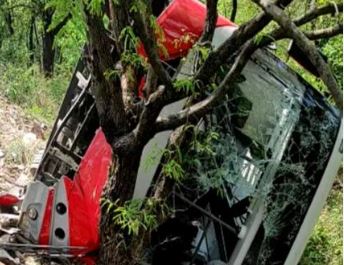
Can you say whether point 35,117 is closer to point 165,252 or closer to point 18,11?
point 165,252

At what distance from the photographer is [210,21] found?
3.53 m

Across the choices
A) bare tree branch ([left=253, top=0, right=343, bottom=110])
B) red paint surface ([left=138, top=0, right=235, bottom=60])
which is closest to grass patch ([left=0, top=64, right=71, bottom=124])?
red paint surface ([left=138, top=0, right=235, bottom=60])

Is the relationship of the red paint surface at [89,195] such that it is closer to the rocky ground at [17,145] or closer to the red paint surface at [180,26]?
the red paint surface at [180,26]

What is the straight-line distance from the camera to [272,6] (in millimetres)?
2729

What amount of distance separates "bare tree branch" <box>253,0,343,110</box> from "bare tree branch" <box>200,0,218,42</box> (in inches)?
26.0

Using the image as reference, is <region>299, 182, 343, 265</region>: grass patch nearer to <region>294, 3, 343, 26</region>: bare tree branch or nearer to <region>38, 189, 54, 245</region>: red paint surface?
<region>38, 189, 54, 245</region>: red paint surface

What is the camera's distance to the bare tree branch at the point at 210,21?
3.44 metres

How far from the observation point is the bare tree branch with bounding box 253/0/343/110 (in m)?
2.49

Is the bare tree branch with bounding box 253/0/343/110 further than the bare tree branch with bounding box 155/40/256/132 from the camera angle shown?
No

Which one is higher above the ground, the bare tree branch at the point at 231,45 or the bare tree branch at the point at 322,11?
the bare tree branch at the point at 322,11

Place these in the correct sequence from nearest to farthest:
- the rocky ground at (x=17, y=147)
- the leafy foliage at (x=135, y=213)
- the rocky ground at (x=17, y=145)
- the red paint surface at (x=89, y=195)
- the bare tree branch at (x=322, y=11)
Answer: the bare tree branch at (x=322, y=11), the leafy foliage at (x=135, y=213), the red paint surface at (x=89, y=195), the rocky ground at (x=17, y=147), the rocky ground at (x=17, y=145)

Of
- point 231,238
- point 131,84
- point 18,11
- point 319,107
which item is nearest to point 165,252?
point 231,238

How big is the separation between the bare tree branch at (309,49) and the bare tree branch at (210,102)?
56 centimetres

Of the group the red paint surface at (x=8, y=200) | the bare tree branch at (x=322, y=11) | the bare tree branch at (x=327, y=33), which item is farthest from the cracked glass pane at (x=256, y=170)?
the red paint surface at (x=8, y=200)
